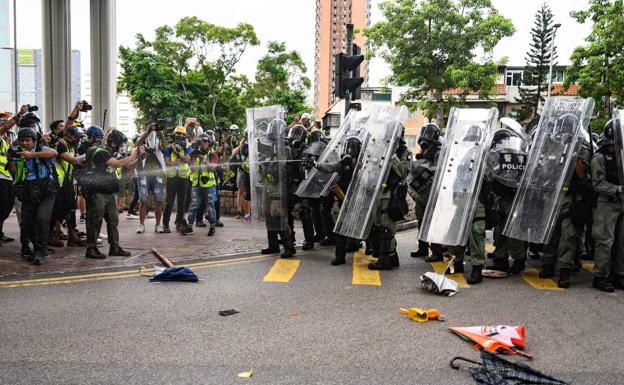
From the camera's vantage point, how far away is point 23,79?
30688mm

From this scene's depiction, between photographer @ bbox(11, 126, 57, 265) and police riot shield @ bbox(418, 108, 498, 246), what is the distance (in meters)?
5.20

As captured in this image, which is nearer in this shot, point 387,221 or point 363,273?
point 363,273

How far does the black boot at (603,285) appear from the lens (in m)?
6.70

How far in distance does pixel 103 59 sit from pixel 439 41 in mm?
16013

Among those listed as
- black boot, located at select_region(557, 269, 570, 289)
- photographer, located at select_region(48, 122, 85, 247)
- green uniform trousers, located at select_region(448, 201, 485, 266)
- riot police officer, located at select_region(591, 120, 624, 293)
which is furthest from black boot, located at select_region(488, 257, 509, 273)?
photographer, located at select_region(48, 122, 85, 247)

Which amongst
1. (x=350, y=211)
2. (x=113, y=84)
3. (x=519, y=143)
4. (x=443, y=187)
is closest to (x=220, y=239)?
(x=350, y=211)

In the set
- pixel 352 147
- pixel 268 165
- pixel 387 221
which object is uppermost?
pixel 352 147

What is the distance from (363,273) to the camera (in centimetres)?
766

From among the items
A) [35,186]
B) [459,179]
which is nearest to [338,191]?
[459,179]

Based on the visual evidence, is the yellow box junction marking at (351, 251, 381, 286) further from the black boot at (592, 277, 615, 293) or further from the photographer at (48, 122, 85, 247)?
the photographer at (48, 122, 85, 247)

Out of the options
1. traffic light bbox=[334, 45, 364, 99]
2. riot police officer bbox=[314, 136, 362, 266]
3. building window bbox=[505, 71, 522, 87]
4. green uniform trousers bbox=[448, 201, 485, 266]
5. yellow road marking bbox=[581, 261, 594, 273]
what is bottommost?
yellow road marking bbox=[581, 261, 594, 273]

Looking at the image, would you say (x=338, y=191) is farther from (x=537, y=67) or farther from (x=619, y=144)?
(x=537, y=67)

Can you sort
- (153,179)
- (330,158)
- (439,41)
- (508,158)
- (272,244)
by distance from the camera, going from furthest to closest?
(439,41) < (153,179) < (272,244) < (330,158) < (508,158)

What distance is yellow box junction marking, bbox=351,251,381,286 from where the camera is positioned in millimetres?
7079
